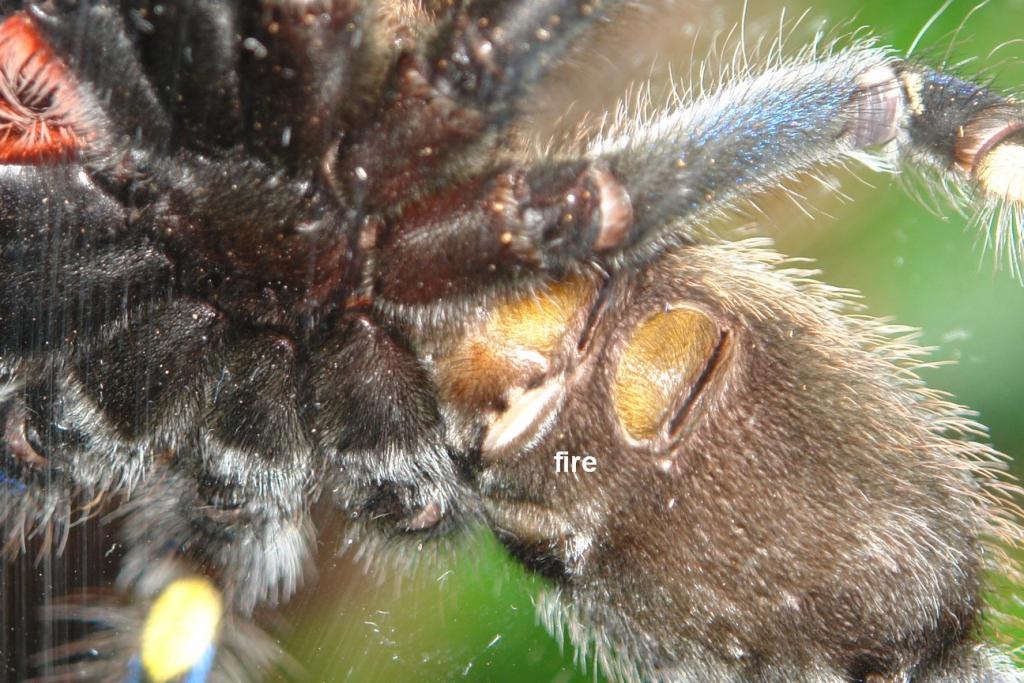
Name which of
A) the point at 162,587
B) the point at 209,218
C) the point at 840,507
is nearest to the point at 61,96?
the point at 209,218

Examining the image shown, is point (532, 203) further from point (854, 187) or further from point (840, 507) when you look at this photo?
point (854, 187)

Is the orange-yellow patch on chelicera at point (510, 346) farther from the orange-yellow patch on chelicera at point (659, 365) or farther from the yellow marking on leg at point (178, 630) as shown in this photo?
the yellow marking on leg at point (178, 630)

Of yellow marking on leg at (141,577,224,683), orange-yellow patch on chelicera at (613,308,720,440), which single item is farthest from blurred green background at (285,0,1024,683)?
orange-yellow patch on chelicera at (613,308,720,440)

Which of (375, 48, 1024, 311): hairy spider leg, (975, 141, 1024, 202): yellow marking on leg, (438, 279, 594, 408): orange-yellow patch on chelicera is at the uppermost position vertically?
(975, 141, 1024, 202): yellow marking on leg

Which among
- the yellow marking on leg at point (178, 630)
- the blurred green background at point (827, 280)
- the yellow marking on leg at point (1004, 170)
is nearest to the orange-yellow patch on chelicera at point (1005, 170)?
the yellow marking on leg at point (1004, 170)

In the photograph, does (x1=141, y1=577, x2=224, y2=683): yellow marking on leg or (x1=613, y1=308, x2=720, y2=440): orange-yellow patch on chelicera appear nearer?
(x1=613, y1=308, x2=720, y2=440): orange-yellow patch on chelicera

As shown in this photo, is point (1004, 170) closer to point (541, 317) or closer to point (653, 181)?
point (653, 181)

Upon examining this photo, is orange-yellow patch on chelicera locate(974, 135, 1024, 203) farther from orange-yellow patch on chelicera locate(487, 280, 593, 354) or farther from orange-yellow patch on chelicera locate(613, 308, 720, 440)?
orange-yellow patch on chelicera locate(487, 280, 593, 354)
